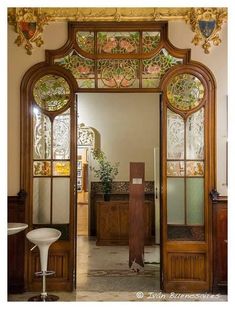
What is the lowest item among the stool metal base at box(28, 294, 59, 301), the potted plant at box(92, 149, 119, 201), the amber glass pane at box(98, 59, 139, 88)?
the stool metal base at box(28, 294, 59, 301)

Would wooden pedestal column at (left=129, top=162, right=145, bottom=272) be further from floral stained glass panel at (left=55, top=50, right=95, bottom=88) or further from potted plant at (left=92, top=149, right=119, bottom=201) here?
potted plant at (left=92, top=149, right=119, bottom=201)

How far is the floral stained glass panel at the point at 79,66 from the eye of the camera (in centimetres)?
564

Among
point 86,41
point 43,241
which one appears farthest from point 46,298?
point 86,41

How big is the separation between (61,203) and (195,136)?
1.87 meters

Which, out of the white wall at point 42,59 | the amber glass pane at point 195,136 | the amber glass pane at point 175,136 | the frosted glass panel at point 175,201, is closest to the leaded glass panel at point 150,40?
the white wall at point 42,59

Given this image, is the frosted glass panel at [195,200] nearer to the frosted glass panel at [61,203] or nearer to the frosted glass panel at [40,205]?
the frosted glass panel at [61,203]

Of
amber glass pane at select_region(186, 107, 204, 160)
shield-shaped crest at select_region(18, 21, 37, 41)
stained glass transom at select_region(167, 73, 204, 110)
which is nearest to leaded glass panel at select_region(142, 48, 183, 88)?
stained glass transom at select_region(167, 73, 204, 110)

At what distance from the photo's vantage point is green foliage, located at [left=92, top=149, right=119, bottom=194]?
9.65 meters

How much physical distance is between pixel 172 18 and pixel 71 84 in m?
1.49

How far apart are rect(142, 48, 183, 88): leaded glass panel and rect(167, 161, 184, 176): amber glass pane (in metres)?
0.99

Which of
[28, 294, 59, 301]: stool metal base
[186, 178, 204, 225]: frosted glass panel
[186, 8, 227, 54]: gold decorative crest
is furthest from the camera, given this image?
[186, 178, 204, 225]: frosted glass panel

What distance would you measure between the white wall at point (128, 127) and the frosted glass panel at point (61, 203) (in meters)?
4.48

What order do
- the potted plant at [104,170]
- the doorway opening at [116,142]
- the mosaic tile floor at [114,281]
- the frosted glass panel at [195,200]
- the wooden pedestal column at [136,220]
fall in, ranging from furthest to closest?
1. the doorway opening at [116,142]
2. the potted plant at [104,170]
3. the wooden pedestal column at [136,220]
4. the frosted glass panel at [195,200]
5. the mosaic tile floor at [114,281]
